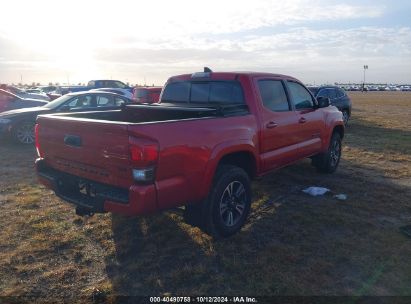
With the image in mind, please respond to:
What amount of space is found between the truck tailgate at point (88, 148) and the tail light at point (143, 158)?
70mm

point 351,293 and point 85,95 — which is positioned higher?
point 85,95

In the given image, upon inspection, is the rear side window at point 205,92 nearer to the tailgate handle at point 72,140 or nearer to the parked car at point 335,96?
the tailgate handle at point 72,140

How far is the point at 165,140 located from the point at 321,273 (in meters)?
2.07

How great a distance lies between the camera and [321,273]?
3699 mm

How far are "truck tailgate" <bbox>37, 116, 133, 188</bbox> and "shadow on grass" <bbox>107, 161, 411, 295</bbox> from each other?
1.02m

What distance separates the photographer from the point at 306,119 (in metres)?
6.14

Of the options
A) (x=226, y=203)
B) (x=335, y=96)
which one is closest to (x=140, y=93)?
(x=335, y=96)

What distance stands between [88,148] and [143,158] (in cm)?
78

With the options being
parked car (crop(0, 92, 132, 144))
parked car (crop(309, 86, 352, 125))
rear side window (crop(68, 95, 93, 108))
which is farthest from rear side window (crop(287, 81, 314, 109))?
parked car (crop(309, 86, 352, 125))

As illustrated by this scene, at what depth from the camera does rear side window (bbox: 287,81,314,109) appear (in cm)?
594

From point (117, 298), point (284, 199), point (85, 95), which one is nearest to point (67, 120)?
point (117, 298)

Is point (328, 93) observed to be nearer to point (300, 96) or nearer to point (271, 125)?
point (300, 96)

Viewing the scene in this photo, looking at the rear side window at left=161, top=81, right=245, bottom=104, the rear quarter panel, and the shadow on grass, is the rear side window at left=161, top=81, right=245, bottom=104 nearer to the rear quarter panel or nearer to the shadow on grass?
the rear quarter panel

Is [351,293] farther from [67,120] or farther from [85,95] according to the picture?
[85,95]
